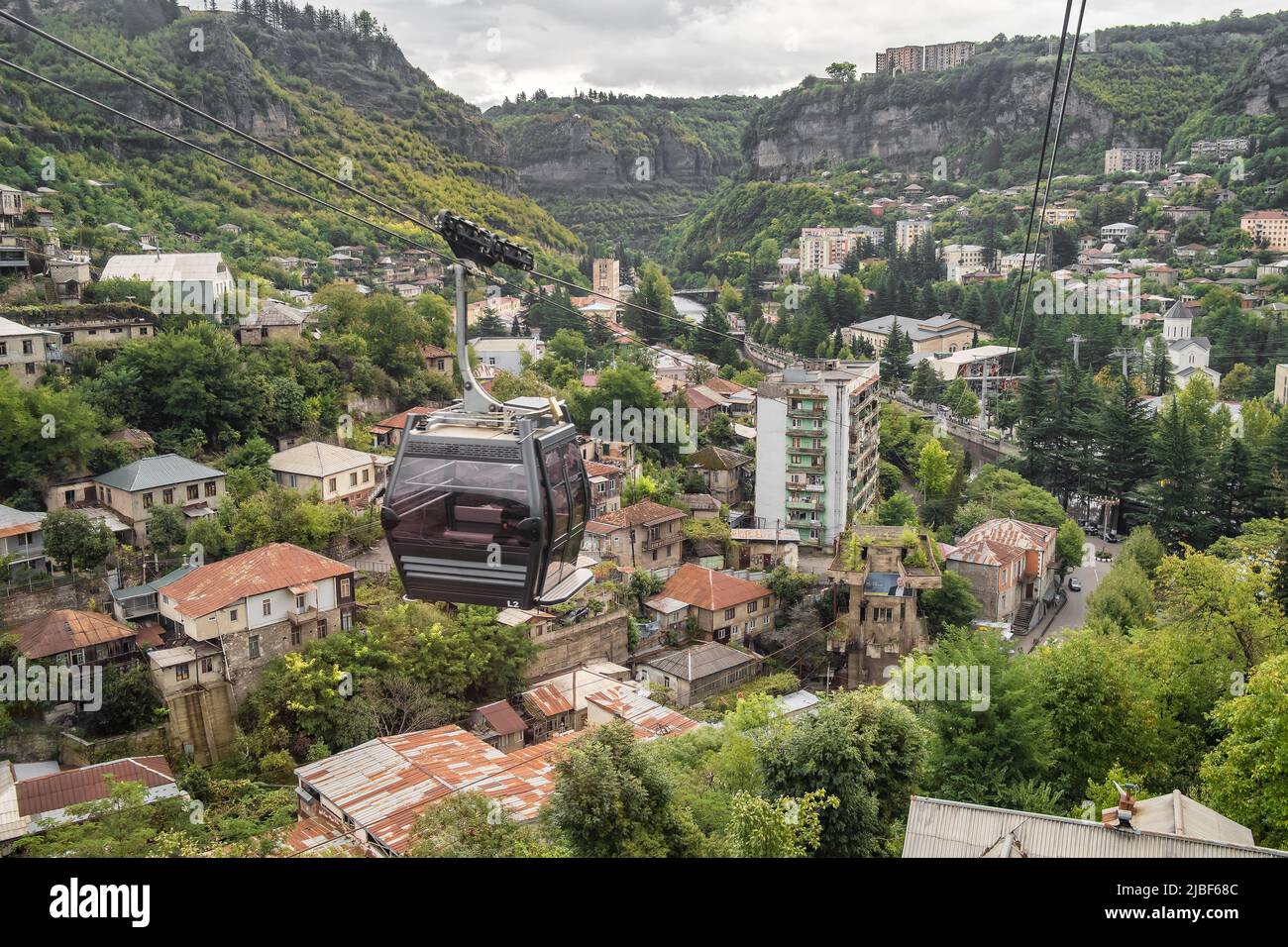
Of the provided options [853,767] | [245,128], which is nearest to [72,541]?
[853,767]

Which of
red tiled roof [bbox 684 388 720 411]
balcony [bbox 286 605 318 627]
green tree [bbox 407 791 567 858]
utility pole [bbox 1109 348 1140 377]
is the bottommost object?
green tree [bbox 407 791 567 858]

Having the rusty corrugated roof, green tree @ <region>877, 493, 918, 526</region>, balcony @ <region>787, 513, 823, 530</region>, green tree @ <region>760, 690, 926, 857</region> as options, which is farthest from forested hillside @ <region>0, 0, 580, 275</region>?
green tree @ <region>760, 690, 926, 857</region>

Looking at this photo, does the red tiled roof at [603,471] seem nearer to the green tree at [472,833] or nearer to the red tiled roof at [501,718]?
the red tiled roof at [501,718]

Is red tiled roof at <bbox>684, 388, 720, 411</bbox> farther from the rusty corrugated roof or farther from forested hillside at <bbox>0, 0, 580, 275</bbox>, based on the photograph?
the rusty corrugated roof

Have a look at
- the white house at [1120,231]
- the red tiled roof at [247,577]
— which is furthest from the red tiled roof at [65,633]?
the white house at [1120,231]

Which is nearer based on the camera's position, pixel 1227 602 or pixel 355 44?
pixel 1227 602
